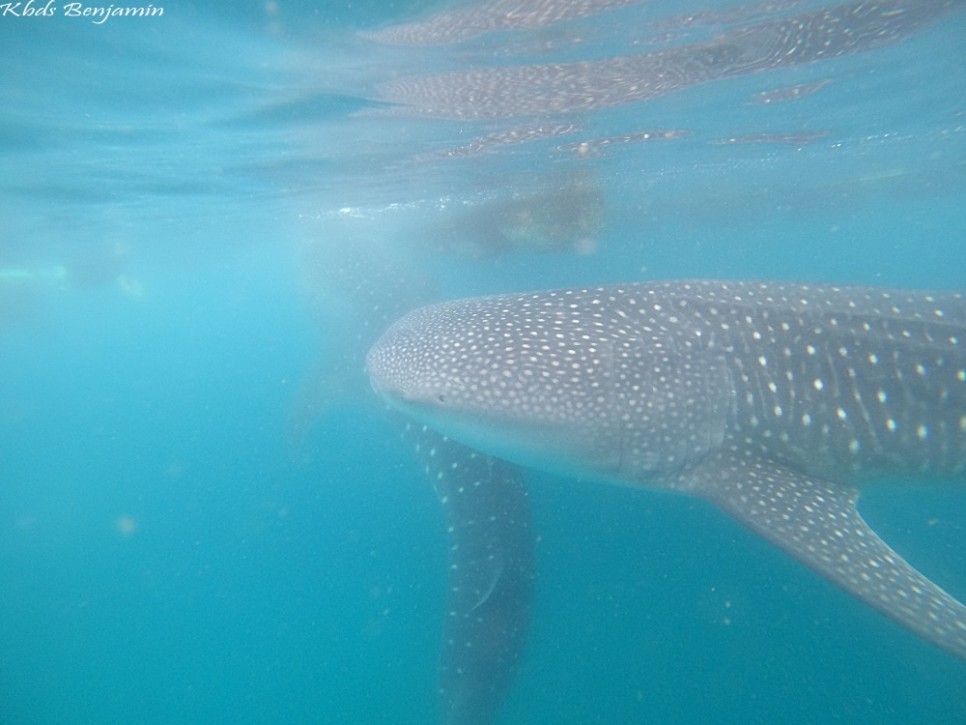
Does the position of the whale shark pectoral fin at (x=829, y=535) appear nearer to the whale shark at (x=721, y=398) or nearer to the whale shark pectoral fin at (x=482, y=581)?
the whale shark at (x=721, y=398)

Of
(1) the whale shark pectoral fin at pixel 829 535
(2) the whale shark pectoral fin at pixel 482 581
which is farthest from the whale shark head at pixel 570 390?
(2) the whale shark pectoral fin at pixel 482 581

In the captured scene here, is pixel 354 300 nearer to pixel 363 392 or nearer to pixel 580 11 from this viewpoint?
pixel 363 392

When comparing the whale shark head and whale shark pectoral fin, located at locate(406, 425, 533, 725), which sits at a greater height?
the whale shark head

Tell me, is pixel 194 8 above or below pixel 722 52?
above

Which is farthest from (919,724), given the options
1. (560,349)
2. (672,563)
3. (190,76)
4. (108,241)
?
(108,241)

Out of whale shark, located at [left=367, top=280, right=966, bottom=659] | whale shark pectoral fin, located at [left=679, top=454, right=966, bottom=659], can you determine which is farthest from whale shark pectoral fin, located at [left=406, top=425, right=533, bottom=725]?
whale shark pectoral fin, located at [left=679, top=454, right=966, bottom=659]

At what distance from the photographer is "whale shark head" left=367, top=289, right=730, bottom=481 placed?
4.23 m

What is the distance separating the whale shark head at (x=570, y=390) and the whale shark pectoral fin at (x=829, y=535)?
0.31m

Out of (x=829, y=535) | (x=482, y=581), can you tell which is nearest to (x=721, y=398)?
(x=829, y=535)

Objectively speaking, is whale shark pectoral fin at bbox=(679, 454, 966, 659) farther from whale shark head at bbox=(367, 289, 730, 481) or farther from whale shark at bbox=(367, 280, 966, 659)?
whale shark head at bbox=(367, 289, 730, 481)

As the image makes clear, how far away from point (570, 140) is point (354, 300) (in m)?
6.05

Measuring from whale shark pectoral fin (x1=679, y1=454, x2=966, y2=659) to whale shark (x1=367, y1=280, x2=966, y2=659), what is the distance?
0.02 meters

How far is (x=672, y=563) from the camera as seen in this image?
7.63 metres

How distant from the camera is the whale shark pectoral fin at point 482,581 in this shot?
547 cm
